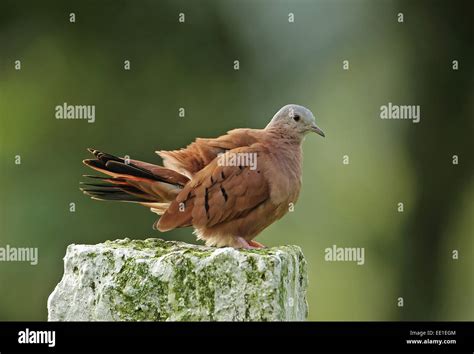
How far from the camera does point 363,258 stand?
39.0ft

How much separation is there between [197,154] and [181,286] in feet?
6.45

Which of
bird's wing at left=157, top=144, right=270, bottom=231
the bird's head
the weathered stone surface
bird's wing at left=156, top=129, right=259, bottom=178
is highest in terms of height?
the bird's head

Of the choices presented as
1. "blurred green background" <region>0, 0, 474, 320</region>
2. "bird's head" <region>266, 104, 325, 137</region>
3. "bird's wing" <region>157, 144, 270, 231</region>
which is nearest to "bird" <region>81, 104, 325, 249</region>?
"bird's wing" <region>157, 144, 270, 231</region>

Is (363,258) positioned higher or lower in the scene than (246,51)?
lower

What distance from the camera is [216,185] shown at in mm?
5656

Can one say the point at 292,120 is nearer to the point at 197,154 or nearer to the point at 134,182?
the point at 197,154

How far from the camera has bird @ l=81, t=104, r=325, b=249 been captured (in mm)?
5457

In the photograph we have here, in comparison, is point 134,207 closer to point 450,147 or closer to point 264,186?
point 450,147

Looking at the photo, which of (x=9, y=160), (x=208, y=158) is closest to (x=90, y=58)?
(x=9, y=160)

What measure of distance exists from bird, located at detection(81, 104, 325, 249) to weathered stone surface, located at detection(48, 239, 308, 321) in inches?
48.0

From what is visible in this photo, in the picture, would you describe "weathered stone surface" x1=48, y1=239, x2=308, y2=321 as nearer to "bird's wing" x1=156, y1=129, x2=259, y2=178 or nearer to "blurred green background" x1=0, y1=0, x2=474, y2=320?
"bird's wing" x1=156, y1=129, x2=259, y2=178

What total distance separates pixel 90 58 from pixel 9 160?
1951 millimetres

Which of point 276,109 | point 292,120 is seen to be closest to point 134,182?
point 292,120

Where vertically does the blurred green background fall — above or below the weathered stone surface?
above
